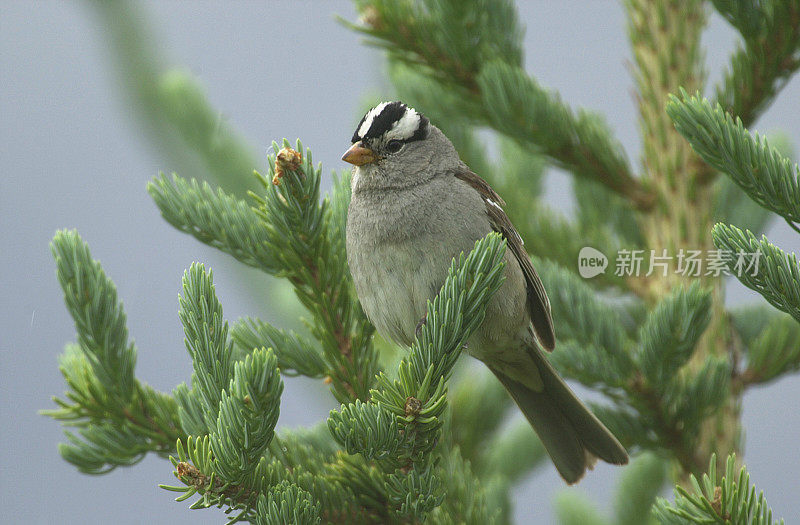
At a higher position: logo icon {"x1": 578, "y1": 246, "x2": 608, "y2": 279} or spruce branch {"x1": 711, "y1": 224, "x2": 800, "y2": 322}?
logo icon {"x1": 578, "y1": 246, "x2": 608, "y2": 279}

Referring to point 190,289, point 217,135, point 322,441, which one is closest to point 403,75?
point 217,135

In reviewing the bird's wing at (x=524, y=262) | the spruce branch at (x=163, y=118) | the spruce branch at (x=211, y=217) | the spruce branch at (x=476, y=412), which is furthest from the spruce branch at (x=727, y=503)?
the spruce branch at (x=163, y=118)

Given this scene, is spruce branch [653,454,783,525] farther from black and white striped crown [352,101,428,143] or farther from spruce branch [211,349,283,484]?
black and white striped crown [352,101,428,143]

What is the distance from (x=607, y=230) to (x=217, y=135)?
129 cm

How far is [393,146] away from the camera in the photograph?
207 centimetres

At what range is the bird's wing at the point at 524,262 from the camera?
1.93 metres

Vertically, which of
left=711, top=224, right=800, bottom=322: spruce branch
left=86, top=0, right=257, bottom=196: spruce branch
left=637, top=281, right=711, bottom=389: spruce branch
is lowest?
left=711, top=224, right=800, bottom=322: spruce branch

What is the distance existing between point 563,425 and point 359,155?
90 cm

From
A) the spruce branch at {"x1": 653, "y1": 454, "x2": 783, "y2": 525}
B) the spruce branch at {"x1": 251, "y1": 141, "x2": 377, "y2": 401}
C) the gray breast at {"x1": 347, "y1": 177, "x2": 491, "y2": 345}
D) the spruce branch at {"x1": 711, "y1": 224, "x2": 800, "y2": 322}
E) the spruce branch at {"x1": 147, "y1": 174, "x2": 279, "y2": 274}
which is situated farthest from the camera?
the gray breast at {"x1": 347, "y1": 177, "x2": 491, "y2": 345}

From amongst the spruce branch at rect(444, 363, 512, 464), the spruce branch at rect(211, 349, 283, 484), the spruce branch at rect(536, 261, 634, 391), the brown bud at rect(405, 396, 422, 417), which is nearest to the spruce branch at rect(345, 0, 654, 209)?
the spruce branch at rect(536, 261, 634, 391)

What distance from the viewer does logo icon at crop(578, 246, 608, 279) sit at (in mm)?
2184

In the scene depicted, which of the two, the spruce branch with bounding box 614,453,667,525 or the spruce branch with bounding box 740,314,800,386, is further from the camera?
the spruce branch with bounding box 614,453,667,525

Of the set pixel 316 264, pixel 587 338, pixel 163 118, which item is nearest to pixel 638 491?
pixel 587 338

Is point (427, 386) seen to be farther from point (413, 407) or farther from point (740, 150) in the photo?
point (740, 150)
